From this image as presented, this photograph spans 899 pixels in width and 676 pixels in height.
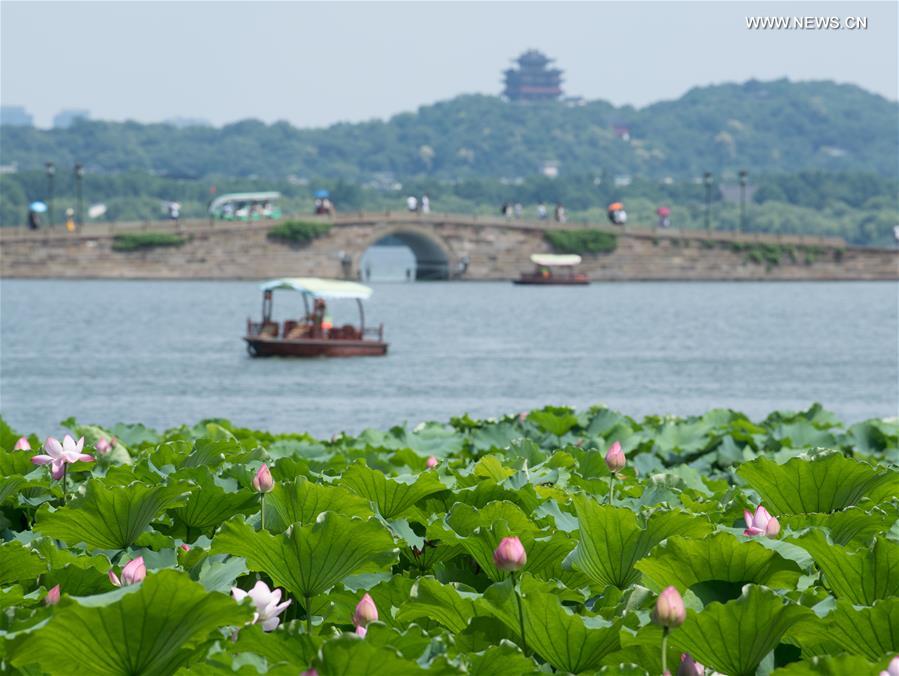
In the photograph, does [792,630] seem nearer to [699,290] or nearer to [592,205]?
[699,290]

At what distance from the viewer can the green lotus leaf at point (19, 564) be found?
3879mm

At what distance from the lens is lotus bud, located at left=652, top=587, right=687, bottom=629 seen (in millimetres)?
2785

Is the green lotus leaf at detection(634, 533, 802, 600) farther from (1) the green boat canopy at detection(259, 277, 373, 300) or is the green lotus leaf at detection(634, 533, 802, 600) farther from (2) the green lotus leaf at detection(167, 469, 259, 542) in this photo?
(1) the green boat canopy at detection(259, 277, 373, 300)

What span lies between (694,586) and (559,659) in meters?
0.46

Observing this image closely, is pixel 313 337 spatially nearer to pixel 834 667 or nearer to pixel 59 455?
pixel 59 455

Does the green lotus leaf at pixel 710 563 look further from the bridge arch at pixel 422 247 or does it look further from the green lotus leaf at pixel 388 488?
the bridge arch at pixel 422 247

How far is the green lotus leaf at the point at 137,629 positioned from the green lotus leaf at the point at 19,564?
93cm

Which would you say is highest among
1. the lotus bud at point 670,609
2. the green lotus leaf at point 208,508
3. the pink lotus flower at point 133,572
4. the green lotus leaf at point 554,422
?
the lotus bud at point 670,609

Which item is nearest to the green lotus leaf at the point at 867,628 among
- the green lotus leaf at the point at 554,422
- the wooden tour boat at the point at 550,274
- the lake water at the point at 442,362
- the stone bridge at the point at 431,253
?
the green lotus leaf at the point at 554,422

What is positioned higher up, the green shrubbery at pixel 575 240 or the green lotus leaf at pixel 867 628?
the green lotus leaf at pixel 867 628

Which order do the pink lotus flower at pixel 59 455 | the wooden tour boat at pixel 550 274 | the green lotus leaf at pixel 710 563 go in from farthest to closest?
the wooden tour boat at pixel 550 274 → the pink lotus flower at pixel 59 455 → the green lotus leaf at pixel 710 563

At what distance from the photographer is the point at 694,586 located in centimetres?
356

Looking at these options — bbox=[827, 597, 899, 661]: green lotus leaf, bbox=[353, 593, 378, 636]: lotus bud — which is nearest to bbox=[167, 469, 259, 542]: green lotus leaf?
bbox=[353, 593, 378, 636]: lotus bud

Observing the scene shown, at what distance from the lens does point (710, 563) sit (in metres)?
3.60
